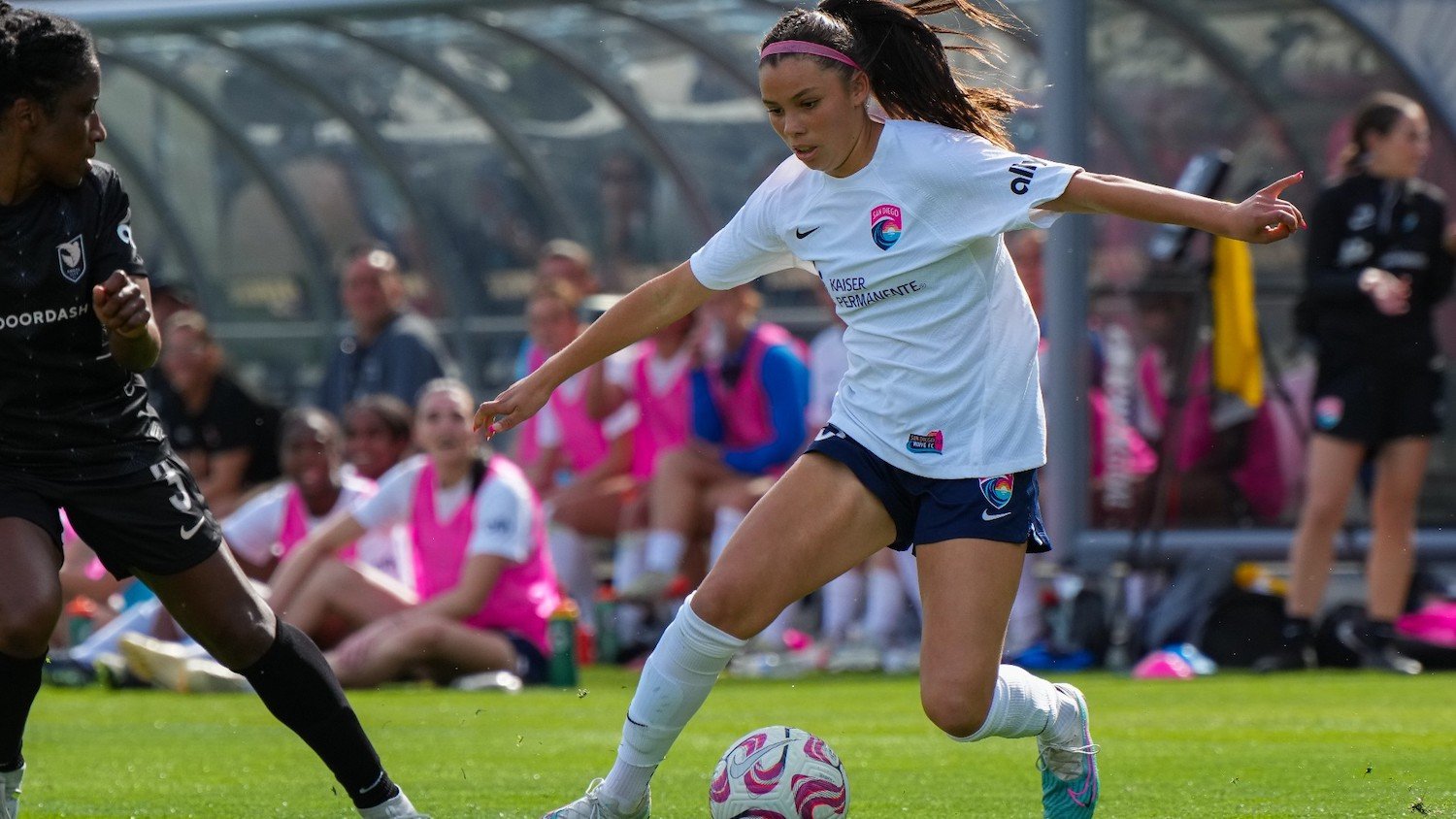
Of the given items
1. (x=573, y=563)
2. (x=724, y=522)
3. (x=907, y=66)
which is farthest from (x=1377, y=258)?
(x=907, y=66)

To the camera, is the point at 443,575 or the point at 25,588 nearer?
the point at 25,588

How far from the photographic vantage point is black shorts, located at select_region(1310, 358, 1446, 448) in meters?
9.47

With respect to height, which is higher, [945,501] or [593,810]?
[945,501]

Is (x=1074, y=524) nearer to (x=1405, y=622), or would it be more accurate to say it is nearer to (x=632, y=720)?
(x=1405, y=622)

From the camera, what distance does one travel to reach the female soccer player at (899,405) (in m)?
4.61

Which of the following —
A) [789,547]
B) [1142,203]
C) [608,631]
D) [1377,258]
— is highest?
[1142,203]

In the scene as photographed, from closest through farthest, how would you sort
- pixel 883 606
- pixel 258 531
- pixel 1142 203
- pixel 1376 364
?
1. pixel 1142 203
2. pixel 1376 364
3. pixel 883 606
4. pixel 258 531

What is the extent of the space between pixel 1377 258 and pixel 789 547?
5732 mm

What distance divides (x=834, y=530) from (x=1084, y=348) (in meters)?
6.36

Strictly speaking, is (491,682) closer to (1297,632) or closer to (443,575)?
(443,575)

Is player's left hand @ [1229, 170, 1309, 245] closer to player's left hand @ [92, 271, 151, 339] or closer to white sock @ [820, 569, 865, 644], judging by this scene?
player's left hand @ [92, 271, 151, 339]

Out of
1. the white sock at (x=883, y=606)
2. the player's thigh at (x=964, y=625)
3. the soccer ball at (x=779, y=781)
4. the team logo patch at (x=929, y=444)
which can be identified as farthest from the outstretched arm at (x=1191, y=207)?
the white sock at (x=883, y=606)

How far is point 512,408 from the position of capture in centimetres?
480

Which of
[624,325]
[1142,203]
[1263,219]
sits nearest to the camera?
[1263,219]
